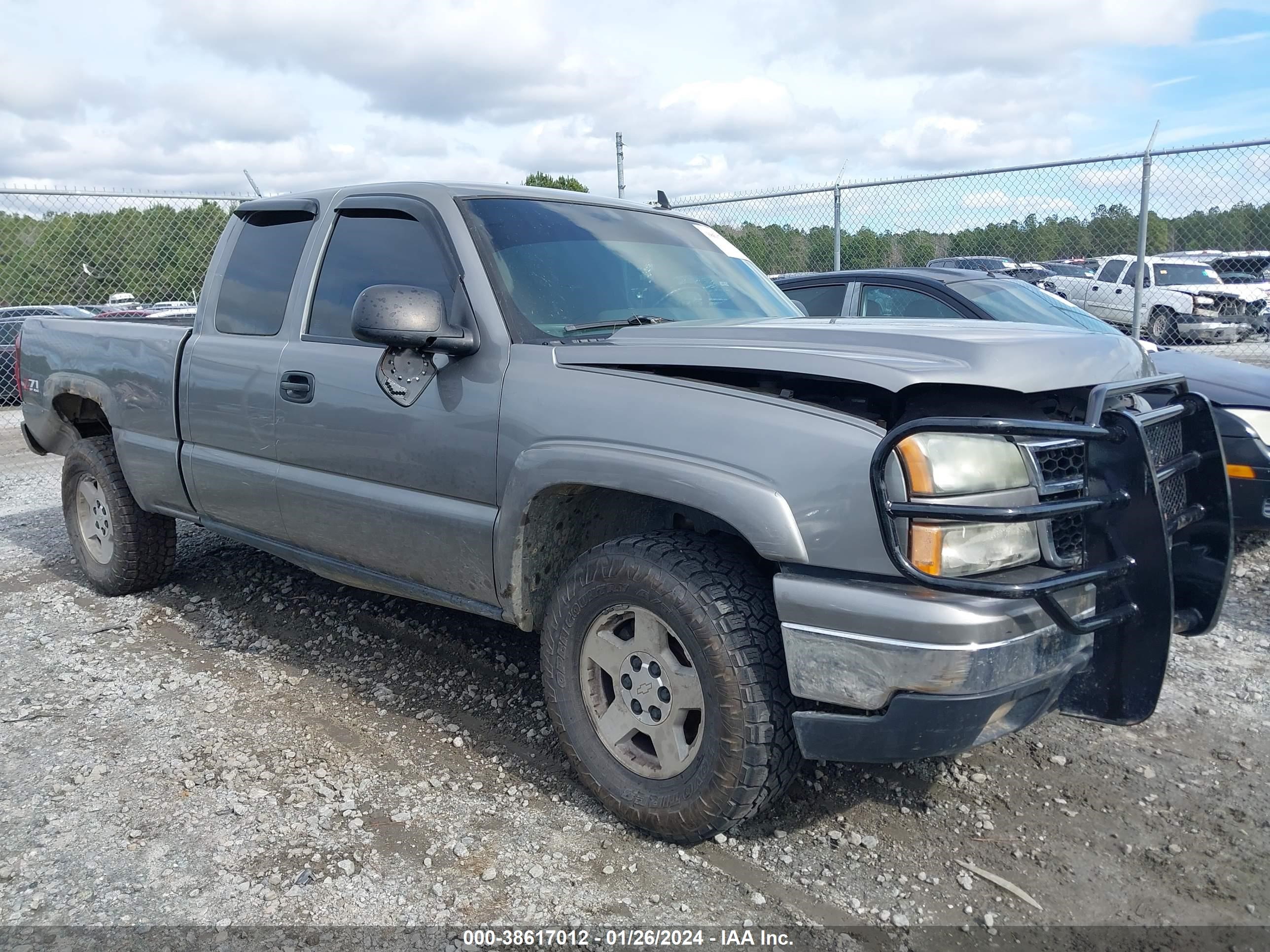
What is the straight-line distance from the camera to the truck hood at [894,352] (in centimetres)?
235

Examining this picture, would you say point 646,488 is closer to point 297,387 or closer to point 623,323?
point 623,323

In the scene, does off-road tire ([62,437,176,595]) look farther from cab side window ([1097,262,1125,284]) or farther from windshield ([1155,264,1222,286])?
windshield ([1155,264,1222,286])

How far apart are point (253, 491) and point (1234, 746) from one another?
370 centimetres

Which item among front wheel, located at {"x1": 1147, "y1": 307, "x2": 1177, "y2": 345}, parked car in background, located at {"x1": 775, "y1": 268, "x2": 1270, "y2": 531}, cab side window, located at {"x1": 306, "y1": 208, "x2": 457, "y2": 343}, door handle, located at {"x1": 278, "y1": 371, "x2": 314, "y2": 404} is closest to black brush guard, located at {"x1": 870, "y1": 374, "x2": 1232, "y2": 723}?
cab side window, located at {"x1": 306, "y1": 208, "x2": 457, "y2": 343}

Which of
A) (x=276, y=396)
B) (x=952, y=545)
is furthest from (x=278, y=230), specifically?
(x=952, y=545)

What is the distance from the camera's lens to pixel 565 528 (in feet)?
10.2

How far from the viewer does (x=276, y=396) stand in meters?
3.71

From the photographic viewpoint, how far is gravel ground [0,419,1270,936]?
8.17 feet

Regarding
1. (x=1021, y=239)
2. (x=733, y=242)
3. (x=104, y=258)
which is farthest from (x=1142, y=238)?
(x=104, y=258)

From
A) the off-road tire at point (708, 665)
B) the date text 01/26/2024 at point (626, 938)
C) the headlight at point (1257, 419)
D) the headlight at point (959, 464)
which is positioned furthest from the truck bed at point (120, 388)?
the headlight at point (1257, 419)

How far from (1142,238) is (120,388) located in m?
8.64

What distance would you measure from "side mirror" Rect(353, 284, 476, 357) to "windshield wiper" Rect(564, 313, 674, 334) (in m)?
0.39

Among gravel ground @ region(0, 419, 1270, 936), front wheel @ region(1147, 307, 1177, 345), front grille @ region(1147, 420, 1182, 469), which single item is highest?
front grille @ region(1147, 420, 1182, 469)

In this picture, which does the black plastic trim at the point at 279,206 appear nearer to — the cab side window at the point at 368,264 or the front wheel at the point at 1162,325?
the cab side window at the point at 368,264
